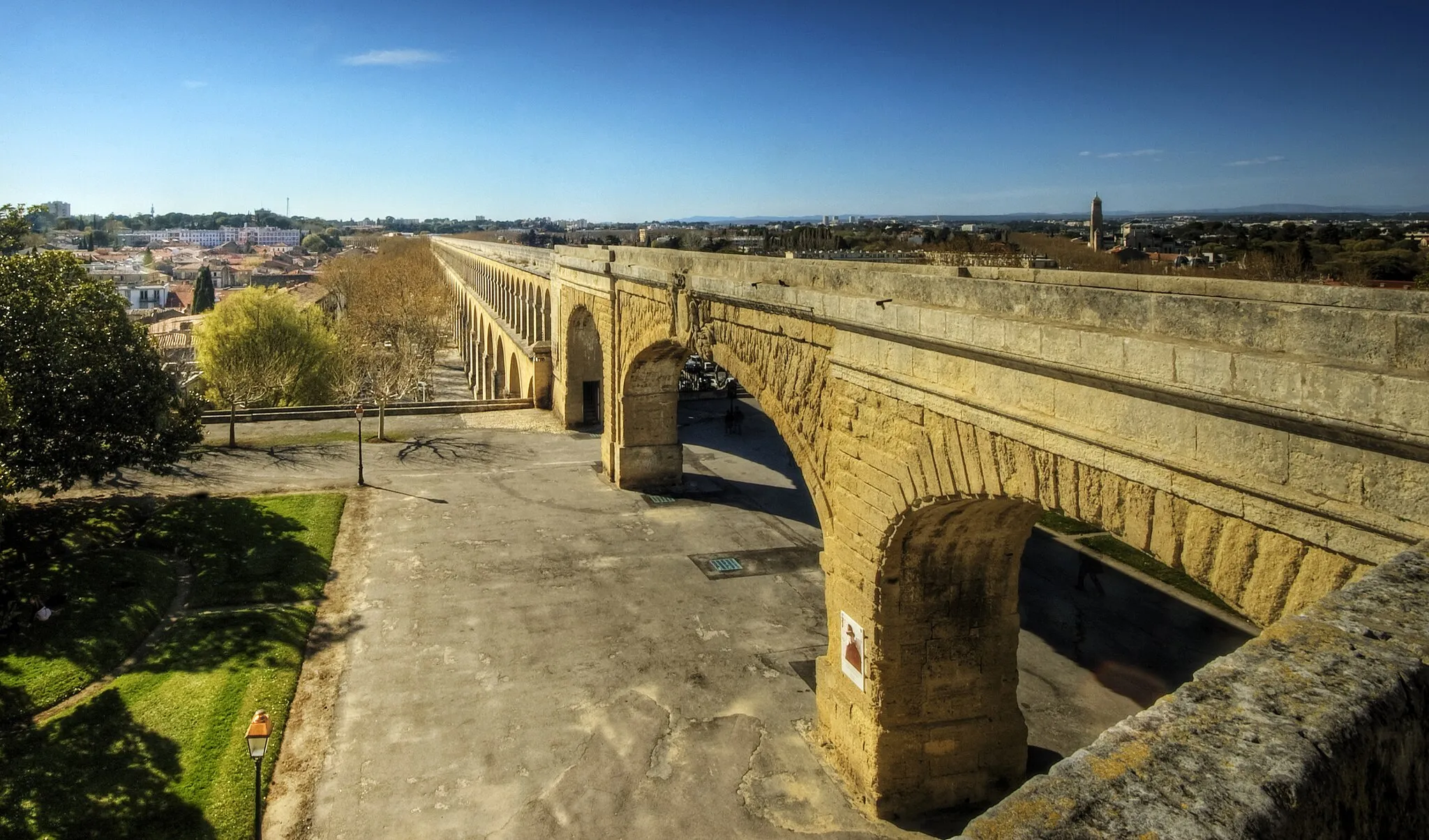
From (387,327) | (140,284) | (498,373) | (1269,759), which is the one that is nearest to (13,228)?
(1269,759)

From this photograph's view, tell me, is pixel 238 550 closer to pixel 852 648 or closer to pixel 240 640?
pixel 240 640

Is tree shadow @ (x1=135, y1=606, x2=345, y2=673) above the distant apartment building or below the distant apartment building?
below

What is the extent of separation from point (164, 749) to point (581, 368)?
16391mm

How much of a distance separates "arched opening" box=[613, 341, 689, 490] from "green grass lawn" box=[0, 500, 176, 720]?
8.91 m

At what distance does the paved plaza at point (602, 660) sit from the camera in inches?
357

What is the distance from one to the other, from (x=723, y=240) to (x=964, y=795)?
20386 mm

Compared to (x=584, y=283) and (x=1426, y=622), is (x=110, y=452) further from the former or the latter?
(x=1426, y=622)

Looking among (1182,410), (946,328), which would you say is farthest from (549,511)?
(1182,410)

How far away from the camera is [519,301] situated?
33625 millimetres

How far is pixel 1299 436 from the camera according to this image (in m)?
4.78

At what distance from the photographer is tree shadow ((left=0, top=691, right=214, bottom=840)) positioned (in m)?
8.53

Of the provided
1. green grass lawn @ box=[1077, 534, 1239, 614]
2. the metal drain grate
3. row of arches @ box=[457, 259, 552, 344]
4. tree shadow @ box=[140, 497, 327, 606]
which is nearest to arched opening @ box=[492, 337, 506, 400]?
row of arches @ box=[457, 259, 552, 344]

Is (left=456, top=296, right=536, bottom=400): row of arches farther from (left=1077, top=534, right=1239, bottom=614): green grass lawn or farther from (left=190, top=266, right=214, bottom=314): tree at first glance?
(left=190, top=266, right=214, bottom=314): tree

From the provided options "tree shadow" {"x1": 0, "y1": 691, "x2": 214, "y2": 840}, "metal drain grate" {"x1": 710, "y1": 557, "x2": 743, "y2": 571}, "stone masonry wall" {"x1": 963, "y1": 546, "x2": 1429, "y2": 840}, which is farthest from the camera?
"metal drain grate" {"x1": 710, "y1": 557, "x2": 743, "y2": 571}
